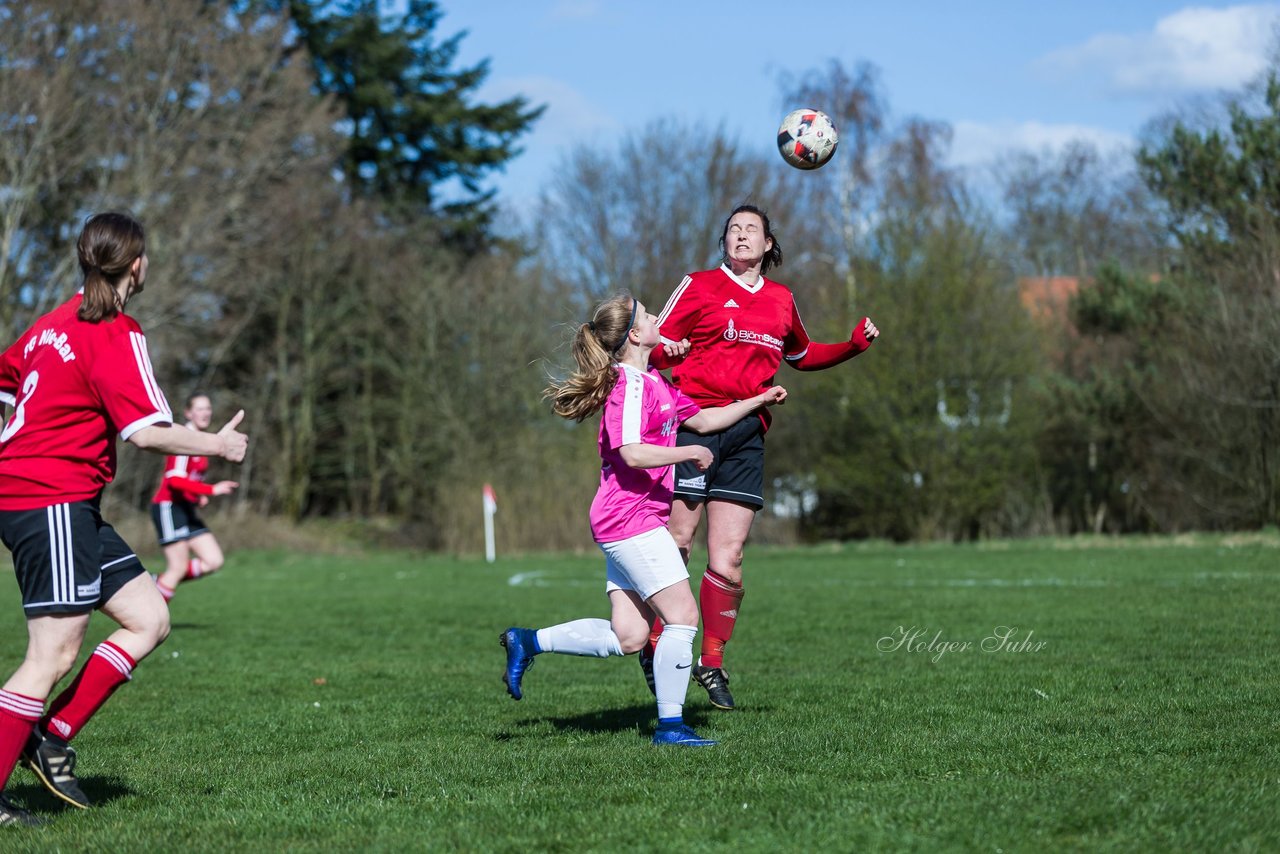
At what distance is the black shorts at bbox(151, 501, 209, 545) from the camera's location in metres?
11.9

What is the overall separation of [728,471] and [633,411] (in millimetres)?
1246

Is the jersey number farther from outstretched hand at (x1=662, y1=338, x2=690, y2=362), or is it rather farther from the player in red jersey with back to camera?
outstretched hand at (x1=662, y1=338, x2=690, y2=362)

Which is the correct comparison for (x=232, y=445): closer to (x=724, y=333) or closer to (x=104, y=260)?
(x=104, y=260)

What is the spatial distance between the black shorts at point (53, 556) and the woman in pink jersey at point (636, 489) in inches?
80.5

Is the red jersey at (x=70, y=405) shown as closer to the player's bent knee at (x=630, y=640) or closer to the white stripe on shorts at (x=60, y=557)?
the white stripe on shorts at (x=60, y=557)

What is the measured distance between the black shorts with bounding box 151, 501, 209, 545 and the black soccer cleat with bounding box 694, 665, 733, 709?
693 centimetres

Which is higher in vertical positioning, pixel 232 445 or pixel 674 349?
pixel 674 349

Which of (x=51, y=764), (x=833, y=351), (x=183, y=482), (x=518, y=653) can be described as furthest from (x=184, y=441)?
(x=183, y=482)

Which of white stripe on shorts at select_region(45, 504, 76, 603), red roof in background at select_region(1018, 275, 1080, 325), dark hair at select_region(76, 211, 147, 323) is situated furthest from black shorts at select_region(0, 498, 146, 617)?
red roof in background at select_region(1018, 275, 1080, 325)

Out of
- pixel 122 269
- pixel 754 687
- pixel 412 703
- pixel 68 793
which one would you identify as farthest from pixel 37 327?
pixel 754 687

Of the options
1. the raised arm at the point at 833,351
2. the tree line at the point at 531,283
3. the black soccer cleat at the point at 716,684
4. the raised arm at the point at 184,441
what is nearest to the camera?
the raised arm at the point at 184,441

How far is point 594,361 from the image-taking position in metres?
5.79

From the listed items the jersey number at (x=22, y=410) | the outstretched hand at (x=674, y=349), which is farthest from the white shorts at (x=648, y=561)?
the jersey number at (x=22, y=410)

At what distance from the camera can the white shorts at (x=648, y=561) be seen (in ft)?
18.5
